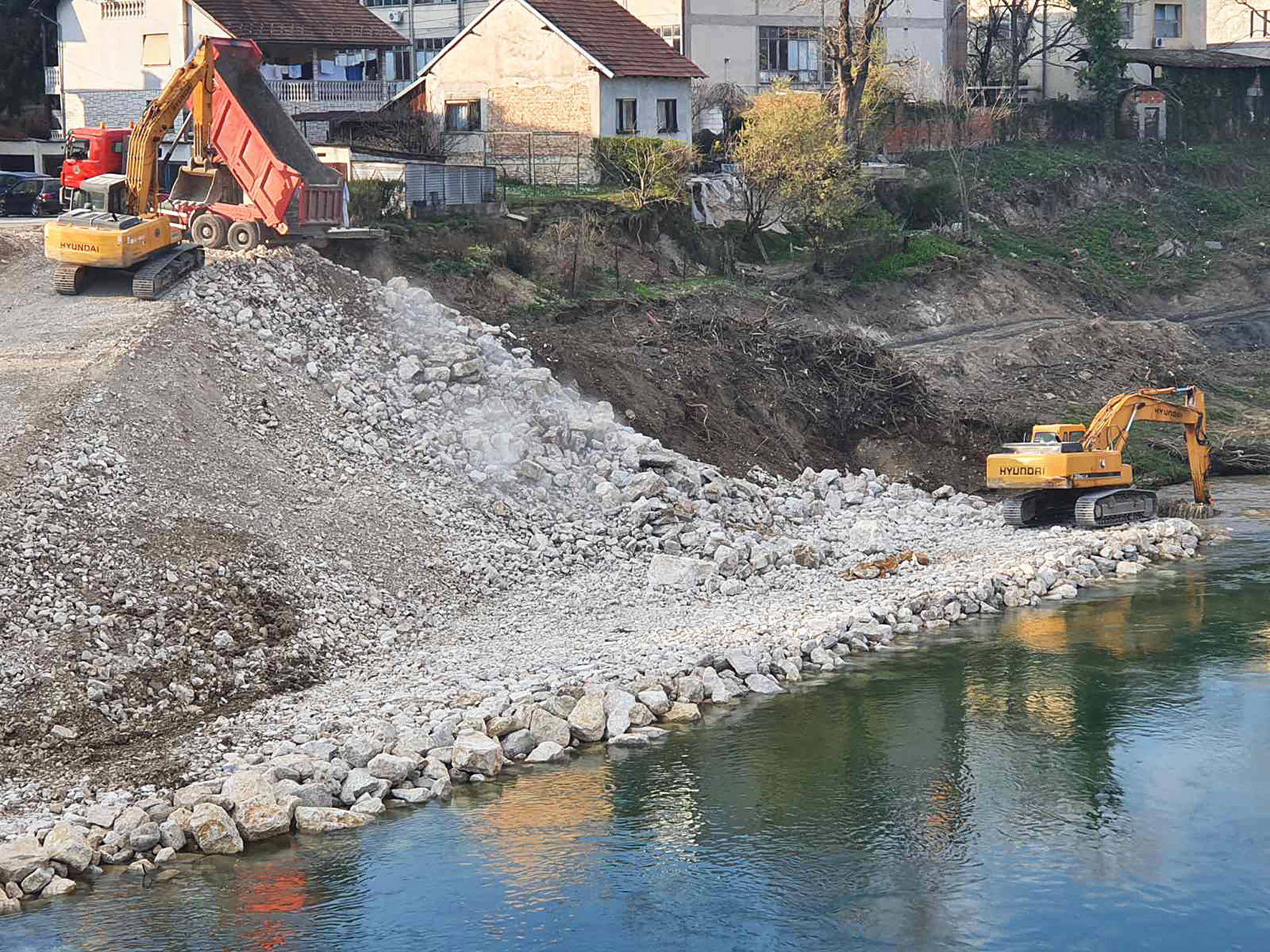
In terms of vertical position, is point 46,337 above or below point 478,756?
above

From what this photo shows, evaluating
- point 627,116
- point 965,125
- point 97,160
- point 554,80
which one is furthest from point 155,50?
point 965,125

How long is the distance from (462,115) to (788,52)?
1302 centimetres

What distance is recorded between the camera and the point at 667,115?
4681 cm

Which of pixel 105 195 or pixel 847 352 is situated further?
pixel 847 352

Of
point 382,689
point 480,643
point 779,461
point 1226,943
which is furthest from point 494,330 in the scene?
point 1226,943

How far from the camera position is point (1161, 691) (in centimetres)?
2017

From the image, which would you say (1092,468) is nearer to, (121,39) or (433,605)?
(433,605)

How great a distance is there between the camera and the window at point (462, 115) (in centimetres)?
4653

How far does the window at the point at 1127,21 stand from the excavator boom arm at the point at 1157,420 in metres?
38.6

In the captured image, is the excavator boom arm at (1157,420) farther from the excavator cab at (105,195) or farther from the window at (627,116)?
the window at (627,116)

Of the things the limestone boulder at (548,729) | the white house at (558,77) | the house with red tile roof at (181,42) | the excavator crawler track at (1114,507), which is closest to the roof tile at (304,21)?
the house with red tile roof at (181,42)

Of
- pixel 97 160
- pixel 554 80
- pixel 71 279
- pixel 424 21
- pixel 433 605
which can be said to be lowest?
pixel 433 605

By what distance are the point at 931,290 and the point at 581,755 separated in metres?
26.0

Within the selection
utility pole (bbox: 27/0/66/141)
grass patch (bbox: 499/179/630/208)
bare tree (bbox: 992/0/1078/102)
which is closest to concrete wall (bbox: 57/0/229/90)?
utility pole (bbox: 27/0/66/141)
